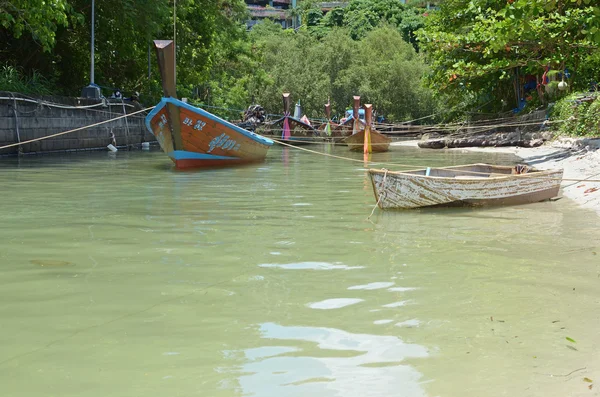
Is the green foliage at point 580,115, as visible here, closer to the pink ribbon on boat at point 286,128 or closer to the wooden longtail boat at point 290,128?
the wooden longtail boat at point 290,128

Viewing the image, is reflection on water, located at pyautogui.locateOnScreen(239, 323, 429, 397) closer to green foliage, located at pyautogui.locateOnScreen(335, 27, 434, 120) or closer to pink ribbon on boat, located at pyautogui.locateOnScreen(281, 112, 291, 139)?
pink ribbon on boat, located at pyautogui.locateOnScreen(281, 112, 291, 139)

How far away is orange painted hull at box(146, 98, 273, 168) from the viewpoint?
1753cm

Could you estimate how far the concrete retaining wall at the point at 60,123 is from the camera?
1994 centimetres

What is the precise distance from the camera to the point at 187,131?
17.8 m

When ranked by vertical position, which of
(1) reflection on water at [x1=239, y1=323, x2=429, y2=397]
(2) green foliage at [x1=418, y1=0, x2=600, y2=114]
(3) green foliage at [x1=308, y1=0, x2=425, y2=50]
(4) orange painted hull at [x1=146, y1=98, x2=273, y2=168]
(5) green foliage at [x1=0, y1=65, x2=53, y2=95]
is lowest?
(1) reflection on water at [x1=239, y1=323, x2=429, y2=397]

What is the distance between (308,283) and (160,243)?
92.6 inches

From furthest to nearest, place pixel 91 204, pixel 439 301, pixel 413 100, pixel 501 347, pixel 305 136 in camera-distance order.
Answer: pixel 413 100
pixel 305 136
pixel 91 204
pixel 439 301
pixel 501 347

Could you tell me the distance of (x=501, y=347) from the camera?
4598 millimetres

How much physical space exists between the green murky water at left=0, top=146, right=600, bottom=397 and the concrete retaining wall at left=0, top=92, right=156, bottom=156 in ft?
33.4

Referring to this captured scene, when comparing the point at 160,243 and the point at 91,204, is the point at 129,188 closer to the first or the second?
the point at 91,204

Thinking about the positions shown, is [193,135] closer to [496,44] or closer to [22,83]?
[22,83]

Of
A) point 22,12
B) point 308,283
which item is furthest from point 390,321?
point 22,12

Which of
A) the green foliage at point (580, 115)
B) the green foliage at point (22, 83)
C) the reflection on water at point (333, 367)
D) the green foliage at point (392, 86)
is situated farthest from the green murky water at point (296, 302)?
the green foliage at point (392, 86)

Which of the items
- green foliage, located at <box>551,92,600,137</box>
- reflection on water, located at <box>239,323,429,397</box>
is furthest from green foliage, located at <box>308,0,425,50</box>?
reflection on water, located at <box>239,323,429,397</box>
